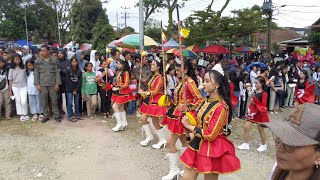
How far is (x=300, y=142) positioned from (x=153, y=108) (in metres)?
4.27

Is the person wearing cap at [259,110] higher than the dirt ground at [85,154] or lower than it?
higher

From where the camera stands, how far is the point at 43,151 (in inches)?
228

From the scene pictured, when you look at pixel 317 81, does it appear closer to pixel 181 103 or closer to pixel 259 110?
pixel 259 110

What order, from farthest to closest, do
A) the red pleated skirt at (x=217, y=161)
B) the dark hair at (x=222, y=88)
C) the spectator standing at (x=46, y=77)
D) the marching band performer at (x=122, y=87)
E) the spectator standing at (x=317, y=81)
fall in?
the spectator standing at (x=317, y=81) < the spectator standing at (x=46, y=77) < the marching band performer at (x=122, y=87) < the dark hair at (x=222, y=88) < the red pleated skirt at (x=217, y=161)

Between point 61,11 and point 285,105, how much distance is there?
3458cm

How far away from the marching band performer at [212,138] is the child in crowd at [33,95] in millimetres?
5757

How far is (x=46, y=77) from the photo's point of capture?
7383 mm

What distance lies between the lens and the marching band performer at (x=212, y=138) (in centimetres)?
317

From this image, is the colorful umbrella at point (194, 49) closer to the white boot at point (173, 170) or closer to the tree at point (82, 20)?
the tree at point (82, 20)

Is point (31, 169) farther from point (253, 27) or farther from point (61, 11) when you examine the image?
point (61, 11)

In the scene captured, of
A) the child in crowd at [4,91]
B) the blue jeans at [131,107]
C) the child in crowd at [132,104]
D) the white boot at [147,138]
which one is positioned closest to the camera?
the white boot at [147,138]

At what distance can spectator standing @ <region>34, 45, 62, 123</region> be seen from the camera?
735 cm

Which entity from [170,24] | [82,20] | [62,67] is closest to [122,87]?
[62,67]

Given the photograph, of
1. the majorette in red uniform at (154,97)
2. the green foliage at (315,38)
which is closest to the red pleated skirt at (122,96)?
the majorette in red uniform at (154,97)
